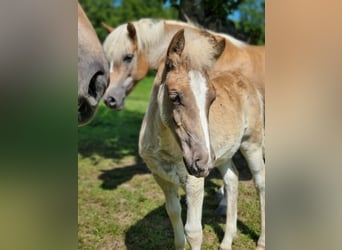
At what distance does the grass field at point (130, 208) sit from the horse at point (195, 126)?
1.56ft

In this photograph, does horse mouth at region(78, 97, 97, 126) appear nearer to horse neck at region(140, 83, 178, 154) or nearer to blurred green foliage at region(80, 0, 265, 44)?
horse neck at region(140, 83, 178, 154)

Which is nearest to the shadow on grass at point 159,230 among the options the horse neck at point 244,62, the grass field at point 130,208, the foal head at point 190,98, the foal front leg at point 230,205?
the grass field at point 130,208

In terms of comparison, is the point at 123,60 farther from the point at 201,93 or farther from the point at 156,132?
the point at 201,93

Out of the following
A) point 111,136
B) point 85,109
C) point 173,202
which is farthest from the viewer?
point 111,136

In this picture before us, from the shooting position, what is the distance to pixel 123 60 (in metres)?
4.23

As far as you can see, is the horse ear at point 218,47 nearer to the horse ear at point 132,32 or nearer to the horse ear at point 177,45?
the horse ear at point 177,45

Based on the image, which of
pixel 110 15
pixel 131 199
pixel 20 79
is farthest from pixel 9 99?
pixel 110 15

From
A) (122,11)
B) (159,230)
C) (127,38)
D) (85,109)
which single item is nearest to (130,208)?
(159,230)

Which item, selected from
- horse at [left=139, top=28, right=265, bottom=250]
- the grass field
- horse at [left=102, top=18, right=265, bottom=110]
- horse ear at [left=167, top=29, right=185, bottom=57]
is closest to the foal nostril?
horse at [left=102, top=18, right=265, bottom=110]

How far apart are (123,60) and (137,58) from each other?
16 cm

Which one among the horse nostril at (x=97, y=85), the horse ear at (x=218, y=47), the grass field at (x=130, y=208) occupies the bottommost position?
the grass field at (x=130, y=208)

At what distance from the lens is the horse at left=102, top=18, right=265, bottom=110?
4082mm

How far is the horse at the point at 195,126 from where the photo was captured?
2006 mm

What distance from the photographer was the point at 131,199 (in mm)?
4473
